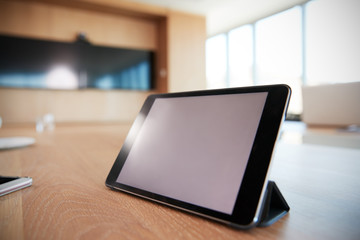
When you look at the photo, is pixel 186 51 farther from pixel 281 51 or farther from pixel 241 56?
pixel 281 51

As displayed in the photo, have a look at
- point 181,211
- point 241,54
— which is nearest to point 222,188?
point 181,211

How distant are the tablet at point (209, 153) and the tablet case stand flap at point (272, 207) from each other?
14mm

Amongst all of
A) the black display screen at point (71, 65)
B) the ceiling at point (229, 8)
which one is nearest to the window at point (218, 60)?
the ceiling at point (229, 8)

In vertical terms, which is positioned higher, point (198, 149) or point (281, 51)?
point (281, 51)

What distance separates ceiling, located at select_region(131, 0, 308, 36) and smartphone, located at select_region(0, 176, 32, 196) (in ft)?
14.0

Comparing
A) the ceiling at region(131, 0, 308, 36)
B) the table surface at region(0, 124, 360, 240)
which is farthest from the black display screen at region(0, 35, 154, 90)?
Answer: the table surface at region(0, 124, 360, 240)

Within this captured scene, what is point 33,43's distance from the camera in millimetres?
3688

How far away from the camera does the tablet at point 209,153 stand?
20cm

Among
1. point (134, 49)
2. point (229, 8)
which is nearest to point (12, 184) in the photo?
point (134, 49)

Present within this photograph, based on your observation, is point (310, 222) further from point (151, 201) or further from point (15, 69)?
point (15, 69)

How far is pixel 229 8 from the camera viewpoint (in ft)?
14.9

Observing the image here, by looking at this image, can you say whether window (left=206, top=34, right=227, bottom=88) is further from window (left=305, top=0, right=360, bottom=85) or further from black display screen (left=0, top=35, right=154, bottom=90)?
black display screen (left=0, top=35, right=154, bottom=90)

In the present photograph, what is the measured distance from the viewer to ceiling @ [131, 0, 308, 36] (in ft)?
13.9

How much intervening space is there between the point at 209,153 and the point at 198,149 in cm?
2
